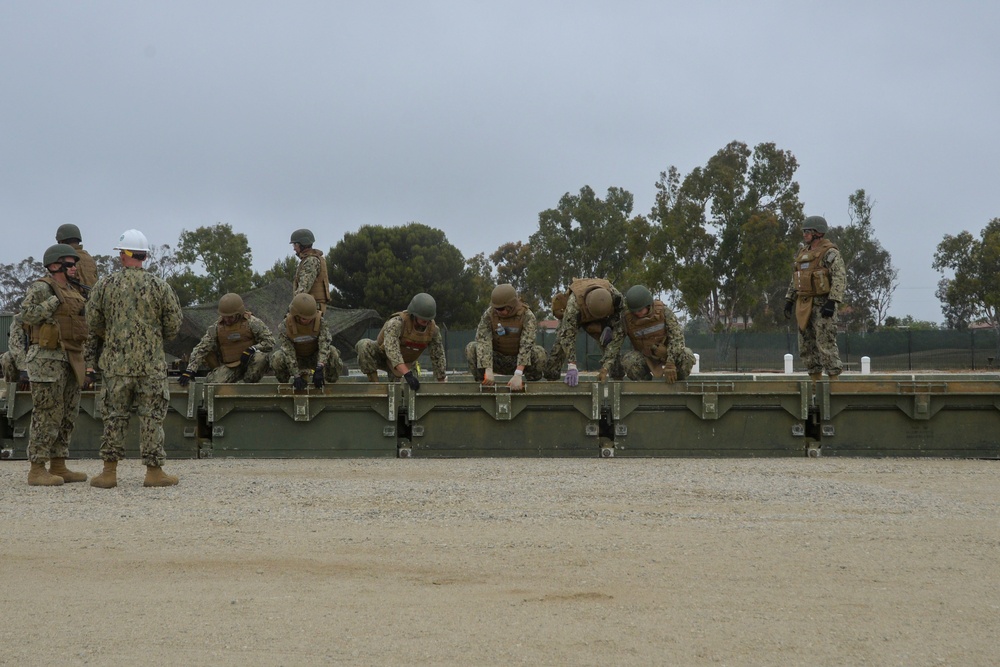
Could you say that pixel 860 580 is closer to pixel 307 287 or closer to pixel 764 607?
pixel 764 607

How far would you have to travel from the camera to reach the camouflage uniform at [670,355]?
1163 centimetres

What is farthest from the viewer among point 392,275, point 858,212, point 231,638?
point 392,275

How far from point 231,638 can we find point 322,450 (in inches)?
267

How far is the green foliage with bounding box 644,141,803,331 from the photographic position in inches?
1521

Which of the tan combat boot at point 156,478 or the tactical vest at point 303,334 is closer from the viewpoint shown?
the tan combat boot at point 156,478

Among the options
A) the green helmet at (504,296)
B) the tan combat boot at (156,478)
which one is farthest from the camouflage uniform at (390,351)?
the tan combat boot at (156,478)

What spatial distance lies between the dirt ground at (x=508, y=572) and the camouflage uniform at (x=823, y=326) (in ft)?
10.4

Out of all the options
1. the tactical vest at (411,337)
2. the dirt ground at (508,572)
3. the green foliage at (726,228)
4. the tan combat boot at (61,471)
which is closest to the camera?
the dirt ground at (508,572)

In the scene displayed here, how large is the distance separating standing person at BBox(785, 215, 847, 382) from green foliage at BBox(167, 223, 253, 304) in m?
38.2

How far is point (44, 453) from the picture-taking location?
9062 millimetres

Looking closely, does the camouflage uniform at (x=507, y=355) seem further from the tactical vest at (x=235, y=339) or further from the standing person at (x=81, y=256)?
the standing person at (x=81, y=256)

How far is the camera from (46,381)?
9031mm

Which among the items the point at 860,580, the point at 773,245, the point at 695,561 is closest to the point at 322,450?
the point at 695,561

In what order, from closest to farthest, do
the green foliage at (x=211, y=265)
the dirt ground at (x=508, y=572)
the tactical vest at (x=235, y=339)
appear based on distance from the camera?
the dirt ground at (x=508, y=572) → the tactical vest at (x=235, y=339) → the green foliage at (x=211, y=265)
